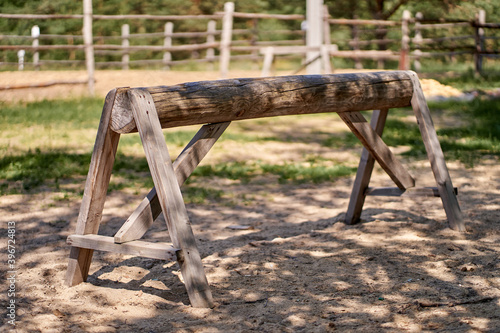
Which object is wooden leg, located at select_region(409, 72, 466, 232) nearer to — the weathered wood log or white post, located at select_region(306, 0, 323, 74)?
the weathered wood log

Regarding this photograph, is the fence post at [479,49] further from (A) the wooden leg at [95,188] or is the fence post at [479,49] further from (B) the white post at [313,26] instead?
(A) the wooden leg at [95,188]

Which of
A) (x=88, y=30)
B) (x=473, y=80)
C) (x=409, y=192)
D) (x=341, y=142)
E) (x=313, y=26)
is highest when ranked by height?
(x=88, y=30)

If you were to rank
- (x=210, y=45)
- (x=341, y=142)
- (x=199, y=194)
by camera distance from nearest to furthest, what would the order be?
(x=199, y=194)
(x=341, y=142)
(x=210, y=45)

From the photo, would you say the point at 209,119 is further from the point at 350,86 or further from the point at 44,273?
the point at 44,273

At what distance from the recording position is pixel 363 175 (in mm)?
4195

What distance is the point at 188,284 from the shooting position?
2.74m

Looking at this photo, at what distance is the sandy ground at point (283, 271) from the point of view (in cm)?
264

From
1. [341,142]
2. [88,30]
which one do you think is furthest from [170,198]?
[88,30]

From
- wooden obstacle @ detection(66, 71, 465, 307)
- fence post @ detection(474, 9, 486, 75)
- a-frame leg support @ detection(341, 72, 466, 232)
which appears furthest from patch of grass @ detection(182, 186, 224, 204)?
fence post @ detection(474, 9, 486, 75)

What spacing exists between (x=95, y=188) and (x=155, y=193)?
0.34m

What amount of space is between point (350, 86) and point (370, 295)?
52.6 inches

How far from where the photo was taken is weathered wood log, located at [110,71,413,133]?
2.86 metres

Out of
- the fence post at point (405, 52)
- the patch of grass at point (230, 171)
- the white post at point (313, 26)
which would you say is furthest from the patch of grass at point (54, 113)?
the fence post at point (405, 52)

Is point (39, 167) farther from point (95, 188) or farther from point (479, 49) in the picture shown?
point (479, 49)
